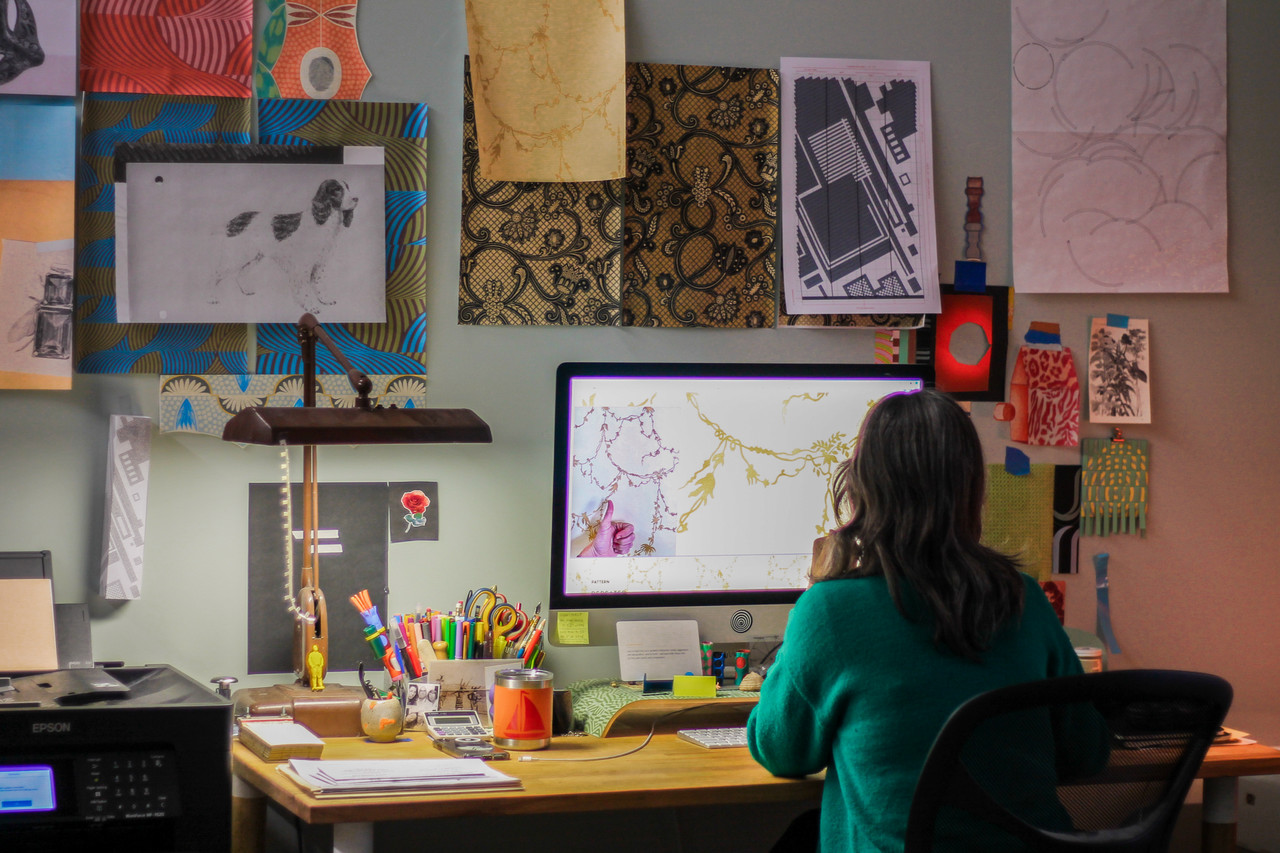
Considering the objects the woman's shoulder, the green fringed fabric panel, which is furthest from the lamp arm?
the green fringed fabric panel

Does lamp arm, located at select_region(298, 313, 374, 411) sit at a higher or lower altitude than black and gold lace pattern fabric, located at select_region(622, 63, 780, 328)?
lower

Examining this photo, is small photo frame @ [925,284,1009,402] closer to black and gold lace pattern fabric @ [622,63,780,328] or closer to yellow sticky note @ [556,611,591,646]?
black and gold lace pattern fabric @ [622,63,780,328]

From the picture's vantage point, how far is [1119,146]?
2188 millimetres

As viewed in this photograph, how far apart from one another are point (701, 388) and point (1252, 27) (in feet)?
4.38

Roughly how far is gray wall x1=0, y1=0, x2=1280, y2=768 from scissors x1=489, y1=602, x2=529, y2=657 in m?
0.11

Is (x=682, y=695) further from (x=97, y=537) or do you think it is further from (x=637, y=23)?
(x=637, y=23)

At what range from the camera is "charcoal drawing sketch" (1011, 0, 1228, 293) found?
7.09 feet

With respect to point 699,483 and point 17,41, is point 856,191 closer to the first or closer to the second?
point 699,483

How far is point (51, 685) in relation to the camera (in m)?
1.40

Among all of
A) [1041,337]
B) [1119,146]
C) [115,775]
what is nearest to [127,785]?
[115,775]

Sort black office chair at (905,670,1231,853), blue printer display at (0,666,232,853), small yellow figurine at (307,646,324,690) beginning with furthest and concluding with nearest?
small yellow figurine at (307,646,324,690), blue printer display at (0,666,232,853), black office chair at (905,670,1231,853)

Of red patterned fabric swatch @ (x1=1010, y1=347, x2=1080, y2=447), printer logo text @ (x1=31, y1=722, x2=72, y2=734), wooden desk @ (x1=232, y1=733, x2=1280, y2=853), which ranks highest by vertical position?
red patterned fabric swatch @ (x1=1010, y1=347, x2=1080, y2=447)

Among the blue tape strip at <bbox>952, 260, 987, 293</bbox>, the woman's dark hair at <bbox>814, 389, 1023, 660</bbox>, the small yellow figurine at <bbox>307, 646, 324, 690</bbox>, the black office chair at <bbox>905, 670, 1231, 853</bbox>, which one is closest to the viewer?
the black office chair at <bbox>905, 670, 1231, 853</bbox>

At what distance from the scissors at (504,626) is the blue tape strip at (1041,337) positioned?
1073 mm
